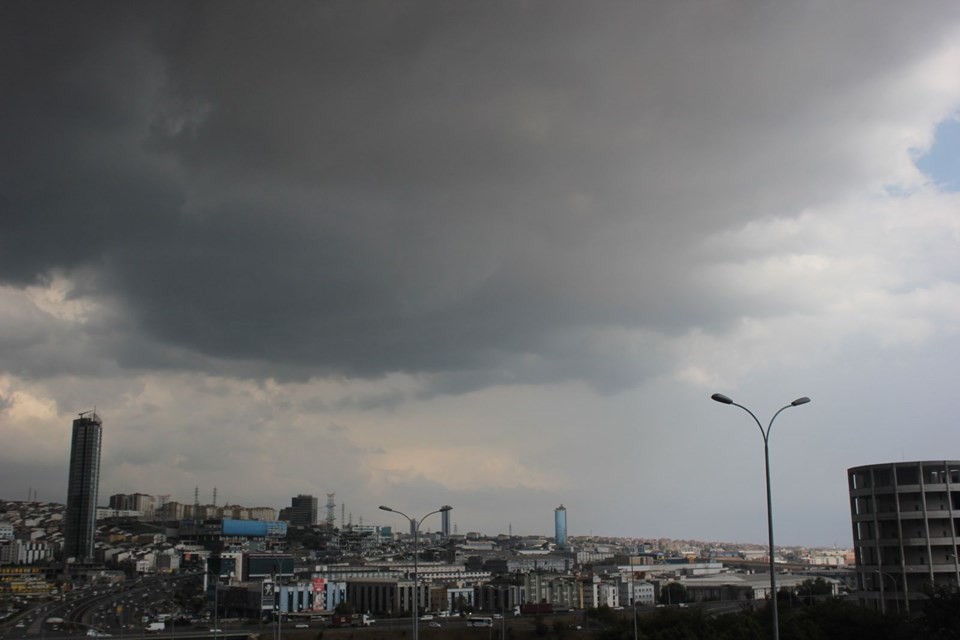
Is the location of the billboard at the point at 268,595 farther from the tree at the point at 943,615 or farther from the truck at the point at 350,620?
the tree at the point at 943,615

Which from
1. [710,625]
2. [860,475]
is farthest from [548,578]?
[710,625]

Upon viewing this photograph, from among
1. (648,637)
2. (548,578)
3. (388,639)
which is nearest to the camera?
(648,637)

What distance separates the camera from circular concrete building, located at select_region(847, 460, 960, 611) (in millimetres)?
75125

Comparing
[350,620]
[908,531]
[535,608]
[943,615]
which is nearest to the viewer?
[943,615]

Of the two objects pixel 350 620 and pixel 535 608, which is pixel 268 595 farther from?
pixel 535 608

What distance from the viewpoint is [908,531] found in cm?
7675

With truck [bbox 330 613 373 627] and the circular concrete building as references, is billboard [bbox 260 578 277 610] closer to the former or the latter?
truck [bbox 330 613 373 627]

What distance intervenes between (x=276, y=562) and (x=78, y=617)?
1859 inches

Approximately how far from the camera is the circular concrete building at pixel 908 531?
75.1m

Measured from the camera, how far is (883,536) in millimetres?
78625

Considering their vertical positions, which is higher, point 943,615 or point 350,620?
point 943,615

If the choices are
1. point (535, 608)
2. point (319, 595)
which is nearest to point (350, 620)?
point (319, 595)

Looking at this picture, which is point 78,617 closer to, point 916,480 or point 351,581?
point 351,581

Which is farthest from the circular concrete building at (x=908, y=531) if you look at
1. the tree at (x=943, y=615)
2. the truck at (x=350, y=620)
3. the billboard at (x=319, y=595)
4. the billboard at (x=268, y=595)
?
the billboard at (x=319, y=595)
